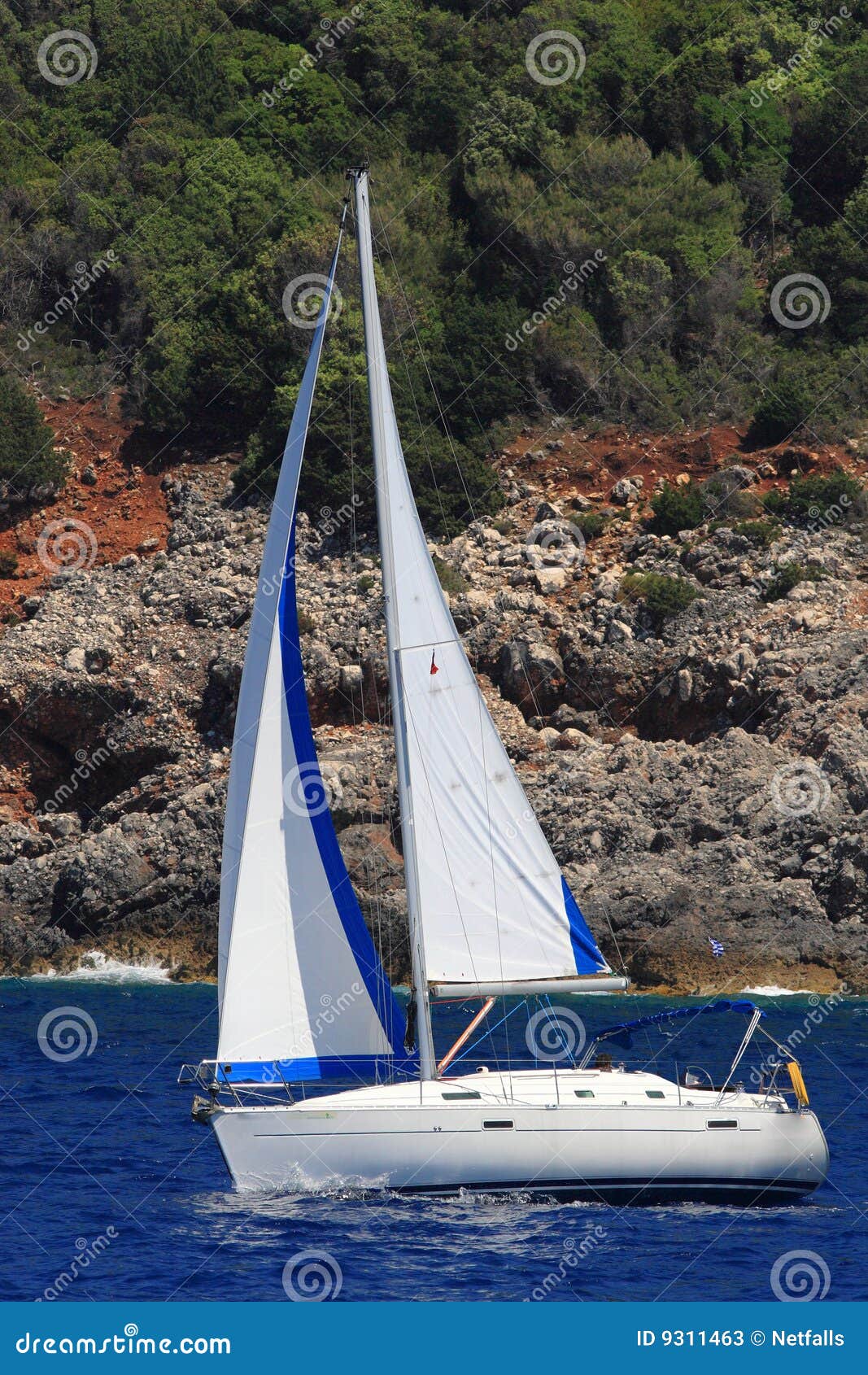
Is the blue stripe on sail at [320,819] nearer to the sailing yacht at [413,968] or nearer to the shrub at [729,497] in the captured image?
the sailing yacht at [413,968]

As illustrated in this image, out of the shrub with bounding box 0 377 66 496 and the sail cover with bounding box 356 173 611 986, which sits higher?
the sail cover with bounding box 356 173 611 986

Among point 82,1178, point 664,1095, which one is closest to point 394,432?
point 664,1095

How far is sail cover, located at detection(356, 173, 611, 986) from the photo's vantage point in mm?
20797

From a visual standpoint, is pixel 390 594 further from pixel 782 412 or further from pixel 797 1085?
pixel 782 412

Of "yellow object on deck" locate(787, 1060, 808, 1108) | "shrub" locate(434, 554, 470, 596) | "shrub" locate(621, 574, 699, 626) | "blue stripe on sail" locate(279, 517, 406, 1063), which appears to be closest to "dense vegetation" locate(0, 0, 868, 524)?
"shrub" locate(434, 554, 470, 596)

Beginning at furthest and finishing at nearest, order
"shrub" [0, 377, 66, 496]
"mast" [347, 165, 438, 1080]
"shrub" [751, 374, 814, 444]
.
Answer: "shrub" [0, 377, 66, 496], "shrub" [751, 374, 814, 444], "mast" [347, 165, 438, 1080]

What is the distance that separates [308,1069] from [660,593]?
2877 cm

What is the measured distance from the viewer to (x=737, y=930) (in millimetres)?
37844

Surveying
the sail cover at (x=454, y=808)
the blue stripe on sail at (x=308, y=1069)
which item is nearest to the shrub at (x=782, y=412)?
the sail cover at (x=454, y=808)

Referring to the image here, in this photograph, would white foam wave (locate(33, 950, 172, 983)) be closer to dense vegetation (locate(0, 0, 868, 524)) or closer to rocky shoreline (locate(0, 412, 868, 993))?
rocky shoreline (locate(0, 412, 868, 993))

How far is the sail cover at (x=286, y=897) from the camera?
20.1 m

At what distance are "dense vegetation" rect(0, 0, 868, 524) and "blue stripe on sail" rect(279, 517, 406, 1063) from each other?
2991 centimetres

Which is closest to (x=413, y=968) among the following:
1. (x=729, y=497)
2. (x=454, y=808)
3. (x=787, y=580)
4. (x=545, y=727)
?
(x=454, y=808)

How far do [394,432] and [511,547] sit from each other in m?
29.7
